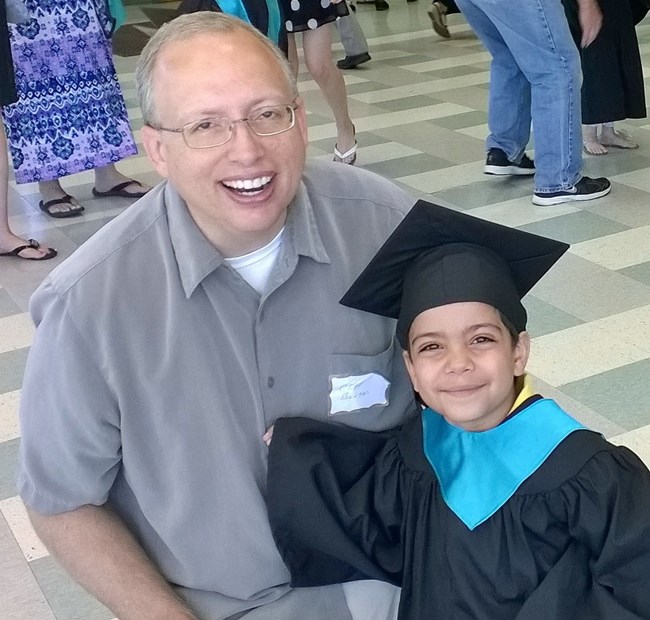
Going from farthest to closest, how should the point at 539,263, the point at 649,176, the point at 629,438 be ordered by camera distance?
the point at 649,176, the point at 629,438, the point at 539,263

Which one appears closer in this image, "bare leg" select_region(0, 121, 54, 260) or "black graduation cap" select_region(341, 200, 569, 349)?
"black graduation cap" select_region(341, 200, 569, 349)

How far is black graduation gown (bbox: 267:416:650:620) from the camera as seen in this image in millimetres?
1532

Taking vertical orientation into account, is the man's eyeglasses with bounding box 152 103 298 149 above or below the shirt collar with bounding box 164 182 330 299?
above

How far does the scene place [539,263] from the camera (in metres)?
1.75

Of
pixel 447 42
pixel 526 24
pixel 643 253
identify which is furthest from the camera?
pixel 447 42

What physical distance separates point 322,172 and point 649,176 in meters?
3.57

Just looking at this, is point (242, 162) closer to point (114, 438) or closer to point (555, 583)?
point (114, 438)

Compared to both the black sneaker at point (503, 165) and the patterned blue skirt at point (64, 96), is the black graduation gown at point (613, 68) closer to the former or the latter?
the black sneaker at point (503, 165)

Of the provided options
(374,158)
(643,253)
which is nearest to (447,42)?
(374,158)

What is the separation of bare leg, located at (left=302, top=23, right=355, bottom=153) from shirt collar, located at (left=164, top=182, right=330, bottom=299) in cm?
353

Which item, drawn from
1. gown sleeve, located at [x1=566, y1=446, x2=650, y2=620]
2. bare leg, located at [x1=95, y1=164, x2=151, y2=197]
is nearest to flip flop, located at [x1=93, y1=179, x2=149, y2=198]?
bare leg, located at [x1=95, y1=164, x2=151, y2=197]

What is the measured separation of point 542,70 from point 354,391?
10.3 feet

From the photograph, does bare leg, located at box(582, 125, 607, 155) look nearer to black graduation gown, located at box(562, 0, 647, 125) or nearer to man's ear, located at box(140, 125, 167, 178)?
black graduation gown, located at box(562, 0, 647, 125)

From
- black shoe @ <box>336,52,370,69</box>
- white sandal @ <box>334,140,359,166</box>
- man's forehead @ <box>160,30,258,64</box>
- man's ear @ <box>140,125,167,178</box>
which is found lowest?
black shoe @ <box>336,52,370,69</box>
